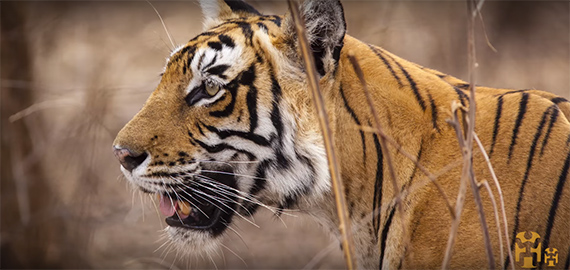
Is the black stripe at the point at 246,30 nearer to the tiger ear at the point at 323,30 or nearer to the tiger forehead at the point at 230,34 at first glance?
the tiger forehead at the point at 230,34

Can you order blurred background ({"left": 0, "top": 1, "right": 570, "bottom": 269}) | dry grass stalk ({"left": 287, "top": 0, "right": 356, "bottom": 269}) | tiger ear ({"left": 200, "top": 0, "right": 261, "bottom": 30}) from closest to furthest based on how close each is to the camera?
1. dry grass stalk ({"left": 287, "top": 0, "right": 356, "bottom": 269})
2. tiger ear ({"left": 200, "top": 0, "right": 261, "bottom": 30})
3. blurred background ({"left": 0, "top": 1, "right": 570, "bottom": 269})

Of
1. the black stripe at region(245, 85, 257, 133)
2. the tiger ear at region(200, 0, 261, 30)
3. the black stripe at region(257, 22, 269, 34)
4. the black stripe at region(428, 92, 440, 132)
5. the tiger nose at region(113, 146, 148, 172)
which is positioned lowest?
the black stripe at region(428, 92, 440, 132)

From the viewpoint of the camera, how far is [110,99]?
3.99 m

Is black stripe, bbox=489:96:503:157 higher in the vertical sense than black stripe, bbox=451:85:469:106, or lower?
lower

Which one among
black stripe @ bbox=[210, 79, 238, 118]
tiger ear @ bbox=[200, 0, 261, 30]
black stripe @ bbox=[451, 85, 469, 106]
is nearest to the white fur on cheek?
black stripe @ bbox=[210, 79, 238, 118]

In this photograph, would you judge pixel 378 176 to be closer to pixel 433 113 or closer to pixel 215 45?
pixel 433 113

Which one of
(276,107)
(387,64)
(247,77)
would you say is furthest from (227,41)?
(387,64)

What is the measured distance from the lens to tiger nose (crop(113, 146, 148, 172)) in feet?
5.76

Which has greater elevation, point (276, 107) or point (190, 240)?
point (276, 107)

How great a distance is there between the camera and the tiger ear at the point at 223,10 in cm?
212

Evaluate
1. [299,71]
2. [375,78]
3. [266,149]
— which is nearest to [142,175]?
[266,149]

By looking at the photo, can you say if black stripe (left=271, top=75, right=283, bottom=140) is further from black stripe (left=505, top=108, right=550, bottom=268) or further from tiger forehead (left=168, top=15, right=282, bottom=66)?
black stripe (left=505, top=108, right=550, bottom=268)

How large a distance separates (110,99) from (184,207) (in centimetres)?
229

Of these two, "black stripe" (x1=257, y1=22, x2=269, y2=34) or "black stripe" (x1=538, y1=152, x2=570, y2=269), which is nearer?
"black stripe" (x1=538, y1=152, x2=570, y2=269)
